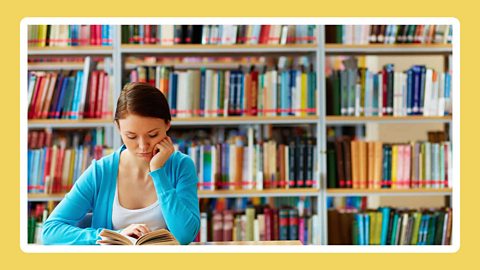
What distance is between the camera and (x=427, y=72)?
13.6ft

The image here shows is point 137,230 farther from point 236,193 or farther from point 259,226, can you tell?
point 259,226

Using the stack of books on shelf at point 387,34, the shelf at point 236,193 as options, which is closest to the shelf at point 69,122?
the shelf at point 236,193

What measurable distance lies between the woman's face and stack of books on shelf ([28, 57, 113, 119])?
1.44m

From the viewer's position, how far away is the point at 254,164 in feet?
13.3

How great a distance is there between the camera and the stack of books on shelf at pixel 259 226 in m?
4.14

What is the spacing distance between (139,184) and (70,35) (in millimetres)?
1679

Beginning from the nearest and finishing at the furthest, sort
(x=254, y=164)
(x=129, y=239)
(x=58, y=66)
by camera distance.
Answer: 1. (x=129, y=239)
2. (x=254, y=164)
3. (x=58, y=66)

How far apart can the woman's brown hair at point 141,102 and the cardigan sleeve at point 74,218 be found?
26 cm

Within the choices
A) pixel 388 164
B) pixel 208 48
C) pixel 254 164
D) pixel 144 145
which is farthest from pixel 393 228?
pixel 144 145

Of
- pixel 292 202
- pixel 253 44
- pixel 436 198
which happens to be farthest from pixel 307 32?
pixel 436 198

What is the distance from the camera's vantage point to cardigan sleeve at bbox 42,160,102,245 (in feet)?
8.03

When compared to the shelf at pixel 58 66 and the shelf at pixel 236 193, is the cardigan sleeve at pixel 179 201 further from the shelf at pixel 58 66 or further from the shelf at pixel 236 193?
the shelf at pixel 58 66

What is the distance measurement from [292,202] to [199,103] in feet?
3.24

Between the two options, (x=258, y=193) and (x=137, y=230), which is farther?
(x=258, y=193)
